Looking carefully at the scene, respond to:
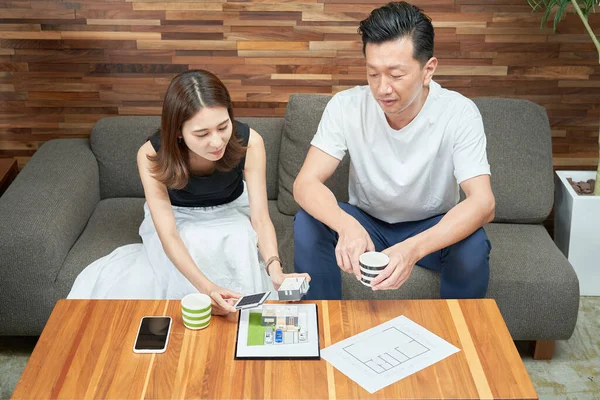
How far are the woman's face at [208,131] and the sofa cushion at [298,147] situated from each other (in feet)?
2.27

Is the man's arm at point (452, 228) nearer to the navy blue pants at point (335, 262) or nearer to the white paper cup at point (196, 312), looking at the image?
the navy blue pants at point (335, 262)

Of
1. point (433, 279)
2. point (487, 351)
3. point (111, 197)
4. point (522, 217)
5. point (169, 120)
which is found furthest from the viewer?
point (111, 197)

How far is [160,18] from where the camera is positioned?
315 cm

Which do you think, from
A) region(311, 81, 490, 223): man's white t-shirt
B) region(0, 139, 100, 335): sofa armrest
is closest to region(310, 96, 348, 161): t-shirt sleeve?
region(311, 81, 490, 223): man's white t-shirt

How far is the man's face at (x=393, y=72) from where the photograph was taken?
7.31ft

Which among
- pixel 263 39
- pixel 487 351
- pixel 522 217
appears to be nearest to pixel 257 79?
pixel 263 39

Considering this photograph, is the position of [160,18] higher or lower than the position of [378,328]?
higher

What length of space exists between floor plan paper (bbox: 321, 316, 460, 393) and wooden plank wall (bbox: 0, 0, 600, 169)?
1587 millimetres

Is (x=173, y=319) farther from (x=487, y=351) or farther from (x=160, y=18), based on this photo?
A: (x=160, y=18)

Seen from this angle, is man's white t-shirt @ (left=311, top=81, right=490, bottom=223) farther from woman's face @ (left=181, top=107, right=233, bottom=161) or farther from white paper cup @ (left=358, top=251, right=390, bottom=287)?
white paper cup @ (left=358, top=251, right=390, bottom=287)

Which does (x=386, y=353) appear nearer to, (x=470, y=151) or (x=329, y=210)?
(x=329, y=210)

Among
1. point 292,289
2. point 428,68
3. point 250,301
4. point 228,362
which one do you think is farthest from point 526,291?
point 228,362

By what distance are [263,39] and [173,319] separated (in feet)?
5.17

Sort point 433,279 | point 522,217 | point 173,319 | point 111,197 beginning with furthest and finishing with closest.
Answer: point 111,197
point 522,217
point 433,279
point 173,319
